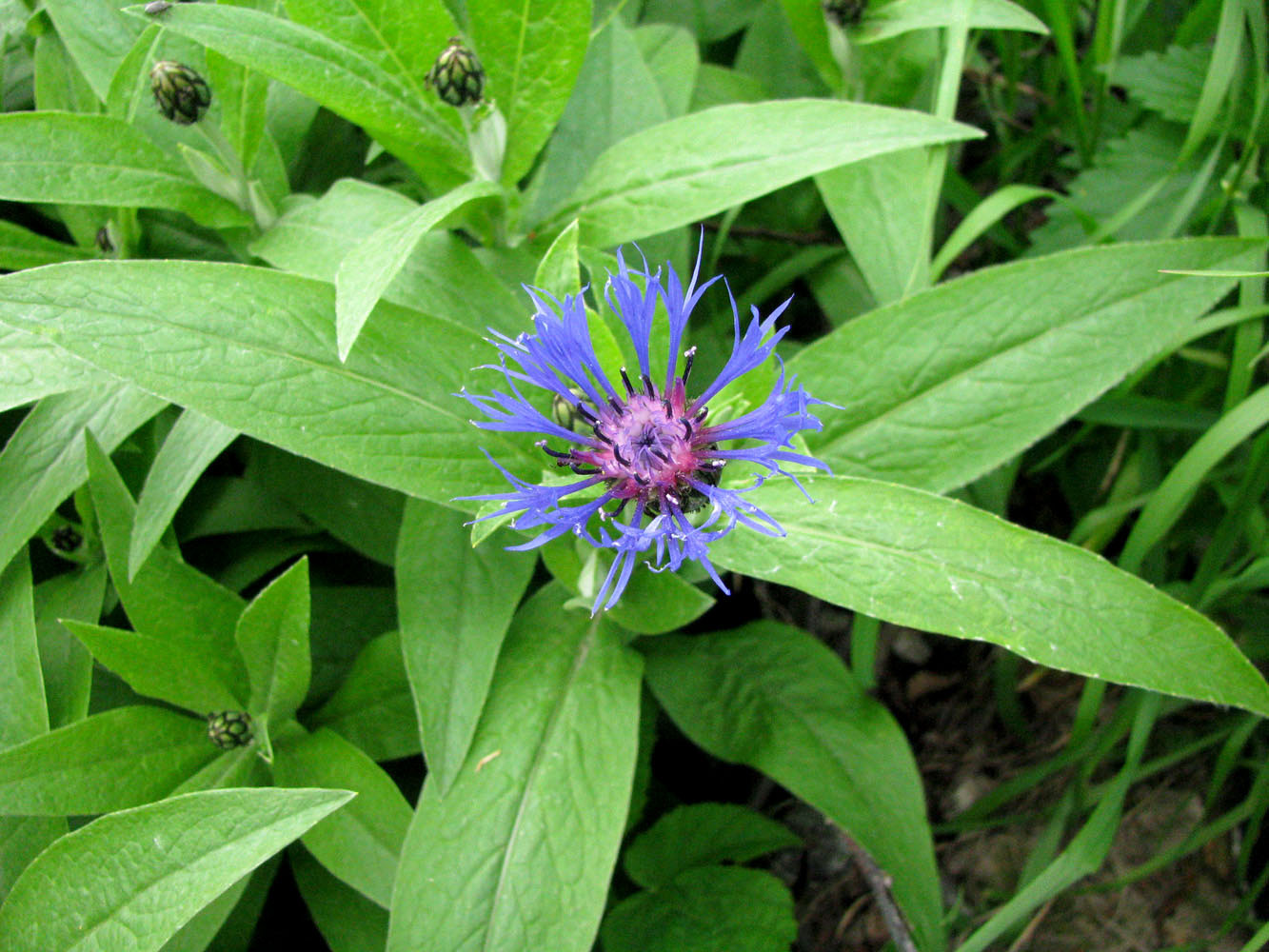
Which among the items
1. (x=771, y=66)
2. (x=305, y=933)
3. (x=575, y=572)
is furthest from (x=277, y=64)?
(x=305, y=933)

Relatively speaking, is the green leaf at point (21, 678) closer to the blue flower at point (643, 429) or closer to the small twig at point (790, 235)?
the blue flower at point (643, 429)

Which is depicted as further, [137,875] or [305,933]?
[305,933]

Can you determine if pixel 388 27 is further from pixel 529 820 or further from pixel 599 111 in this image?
pixel 529 820

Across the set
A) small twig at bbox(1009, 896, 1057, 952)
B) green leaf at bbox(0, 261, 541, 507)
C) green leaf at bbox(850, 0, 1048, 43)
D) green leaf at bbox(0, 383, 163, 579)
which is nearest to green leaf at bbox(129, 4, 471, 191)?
green leaf at bbox(0, 261, 541, 507)

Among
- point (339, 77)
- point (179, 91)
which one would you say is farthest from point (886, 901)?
point (179, 91)

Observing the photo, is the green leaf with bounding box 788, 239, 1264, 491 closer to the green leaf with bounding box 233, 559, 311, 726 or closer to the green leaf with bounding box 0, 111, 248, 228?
the green leaf with bounding box 233, 559, 311, 726

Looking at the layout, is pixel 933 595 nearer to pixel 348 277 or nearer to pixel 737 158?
pixel 737 158
